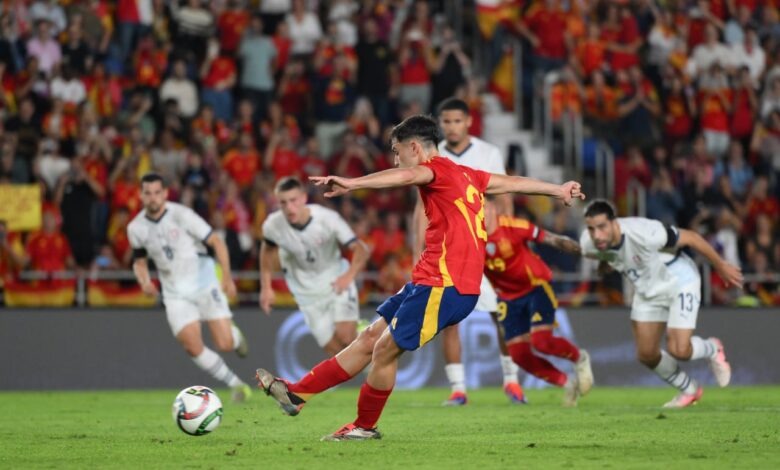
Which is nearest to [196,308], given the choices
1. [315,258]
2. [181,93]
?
[315,258]

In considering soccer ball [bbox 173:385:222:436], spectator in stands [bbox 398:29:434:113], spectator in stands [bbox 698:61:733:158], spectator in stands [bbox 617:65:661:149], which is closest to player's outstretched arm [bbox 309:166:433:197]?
soccer ball [bbox 173:385:222:436]

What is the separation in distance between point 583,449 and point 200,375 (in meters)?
10.1

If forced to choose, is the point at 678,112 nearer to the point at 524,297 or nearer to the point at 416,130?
the point at 524,297

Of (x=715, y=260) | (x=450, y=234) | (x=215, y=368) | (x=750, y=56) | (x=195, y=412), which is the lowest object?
(x=215, y=368)

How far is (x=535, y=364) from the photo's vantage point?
13.4 metres

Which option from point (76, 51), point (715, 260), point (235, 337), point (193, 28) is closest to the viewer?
point (715, 260)

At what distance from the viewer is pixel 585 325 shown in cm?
1816

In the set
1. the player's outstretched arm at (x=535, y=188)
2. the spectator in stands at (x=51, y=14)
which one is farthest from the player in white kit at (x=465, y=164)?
the spectator in stands at (x=51, y=14)

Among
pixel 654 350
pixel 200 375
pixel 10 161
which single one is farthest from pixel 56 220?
pixel 654 350

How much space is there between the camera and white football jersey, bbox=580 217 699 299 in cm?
1238

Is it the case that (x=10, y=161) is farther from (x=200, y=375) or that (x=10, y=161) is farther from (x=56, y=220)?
(x=200, y=375)

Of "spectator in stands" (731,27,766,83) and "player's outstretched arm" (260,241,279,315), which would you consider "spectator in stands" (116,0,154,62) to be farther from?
"spectator in stands" (731,27,766,83)

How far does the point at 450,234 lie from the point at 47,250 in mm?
9973

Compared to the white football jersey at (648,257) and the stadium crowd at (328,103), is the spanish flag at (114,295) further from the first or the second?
the white football jersey at (648,257)
